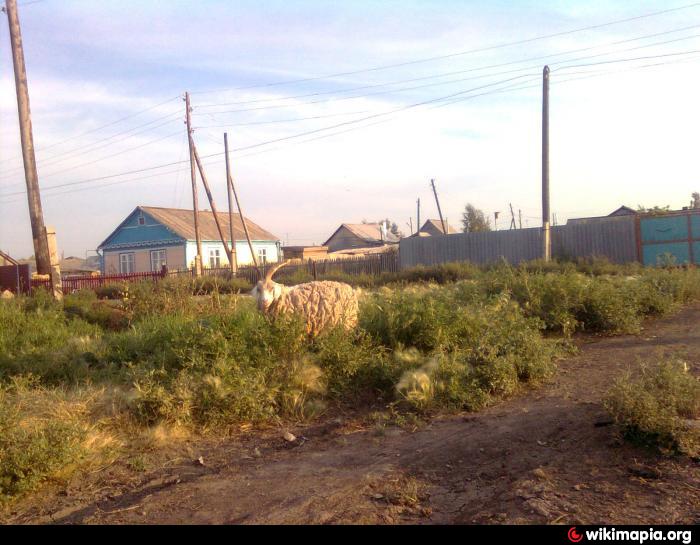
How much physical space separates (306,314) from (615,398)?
3.93 metres

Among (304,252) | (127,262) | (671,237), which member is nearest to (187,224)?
(127,262)

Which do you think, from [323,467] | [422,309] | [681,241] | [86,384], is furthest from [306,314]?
[681,241]

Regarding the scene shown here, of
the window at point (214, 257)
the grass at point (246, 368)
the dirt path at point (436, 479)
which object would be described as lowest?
the dirt path at point (436, 479)

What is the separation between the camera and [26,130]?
A: 50.1ft

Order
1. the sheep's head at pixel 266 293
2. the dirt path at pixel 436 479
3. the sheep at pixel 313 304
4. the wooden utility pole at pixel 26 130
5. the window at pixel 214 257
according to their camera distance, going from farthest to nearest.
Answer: the window at pixel 214 257 → the wooden utility pole at pixel 26 130 → the sheep's head at pixel 266 293 → the sheep at pixel 313 304 → the dirt path at pixel 436 479

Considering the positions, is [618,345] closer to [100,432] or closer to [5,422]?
Result: [100,432]

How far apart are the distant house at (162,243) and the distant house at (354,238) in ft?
32.9

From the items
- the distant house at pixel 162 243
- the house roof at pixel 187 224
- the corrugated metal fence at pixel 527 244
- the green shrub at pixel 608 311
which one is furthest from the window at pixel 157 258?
the green shrub at pixel 608 311

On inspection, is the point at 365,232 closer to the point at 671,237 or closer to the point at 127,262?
the point at 127,262

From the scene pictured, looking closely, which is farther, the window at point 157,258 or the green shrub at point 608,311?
the window at point 157,258

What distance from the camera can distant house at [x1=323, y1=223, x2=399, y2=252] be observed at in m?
53.2

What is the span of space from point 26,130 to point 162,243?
26655mm

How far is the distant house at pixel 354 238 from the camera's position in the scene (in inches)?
2095
